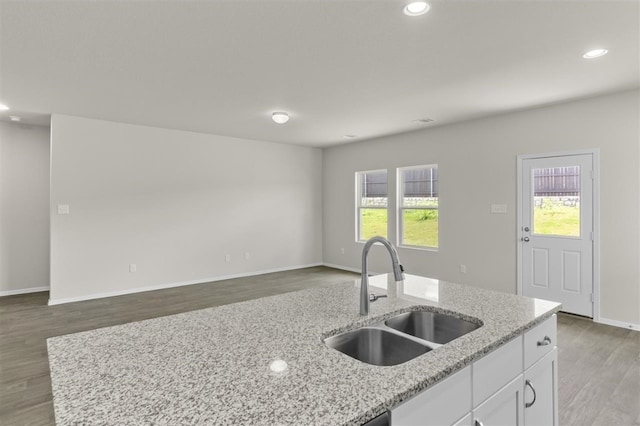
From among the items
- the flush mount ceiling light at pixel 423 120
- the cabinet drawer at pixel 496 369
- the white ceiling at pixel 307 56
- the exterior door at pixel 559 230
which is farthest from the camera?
the flush mount ceiling light at pixel 423 120

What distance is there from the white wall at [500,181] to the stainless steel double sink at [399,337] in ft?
11.6

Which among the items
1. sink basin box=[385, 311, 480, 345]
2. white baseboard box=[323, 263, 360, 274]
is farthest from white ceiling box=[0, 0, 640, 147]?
white baseboard box=[323, 263, 360, 274]

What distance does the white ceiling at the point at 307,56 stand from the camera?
2254 millimetres

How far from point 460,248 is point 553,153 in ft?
5.88

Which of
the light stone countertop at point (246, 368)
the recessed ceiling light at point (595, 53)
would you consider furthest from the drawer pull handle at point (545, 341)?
the recessed ceiling light at point (595, 53)

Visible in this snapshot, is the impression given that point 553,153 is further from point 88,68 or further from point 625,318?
point 88,68

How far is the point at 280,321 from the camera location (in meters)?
1.40

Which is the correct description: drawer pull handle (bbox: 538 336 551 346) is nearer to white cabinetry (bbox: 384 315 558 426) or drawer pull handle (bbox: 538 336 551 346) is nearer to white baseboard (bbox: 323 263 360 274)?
white cabinetry (bbox: 384 315 558 426)

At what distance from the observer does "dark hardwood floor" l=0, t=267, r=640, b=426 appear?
2.27m

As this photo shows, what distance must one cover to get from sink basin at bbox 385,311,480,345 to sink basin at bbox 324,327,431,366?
109 millimetres

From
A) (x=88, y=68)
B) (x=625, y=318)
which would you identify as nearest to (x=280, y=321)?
(x=88, y=68)

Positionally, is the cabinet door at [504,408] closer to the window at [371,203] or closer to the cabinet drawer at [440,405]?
the cabinet drawer at [440,405]

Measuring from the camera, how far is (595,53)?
284 cm

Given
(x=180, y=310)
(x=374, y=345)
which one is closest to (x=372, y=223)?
(x=180, y=310)
